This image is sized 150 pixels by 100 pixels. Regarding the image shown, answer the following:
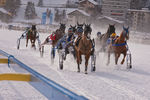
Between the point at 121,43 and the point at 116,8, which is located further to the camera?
the point at 116,8

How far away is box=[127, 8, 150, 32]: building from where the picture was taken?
4959cm

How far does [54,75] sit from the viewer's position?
7906 millimetres

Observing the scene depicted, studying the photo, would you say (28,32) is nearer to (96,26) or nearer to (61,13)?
(96,26)

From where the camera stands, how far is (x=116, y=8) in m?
→ 54.7

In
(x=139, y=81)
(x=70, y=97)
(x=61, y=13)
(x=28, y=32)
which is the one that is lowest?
(x=139, y=81)

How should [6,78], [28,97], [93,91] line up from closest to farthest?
[28,97]
[6,78]
[93,91]

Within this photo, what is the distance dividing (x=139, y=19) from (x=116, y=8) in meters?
6.10

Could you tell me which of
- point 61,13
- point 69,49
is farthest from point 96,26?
point 69,49

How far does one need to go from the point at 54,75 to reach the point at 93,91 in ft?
7.06

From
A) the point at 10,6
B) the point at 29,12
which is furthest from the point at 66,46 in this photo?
the point at 29,12

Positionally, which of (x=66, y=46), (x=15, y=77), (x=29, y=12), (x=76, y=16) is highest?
(x=29, y=12)

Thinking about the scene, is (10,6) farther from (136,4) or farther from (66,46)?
(66,46)

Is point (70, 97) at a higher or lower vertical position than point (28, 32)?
lower

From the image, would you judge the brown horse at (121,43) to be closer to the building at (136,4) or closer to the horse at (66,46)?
the horse at (66,46)
